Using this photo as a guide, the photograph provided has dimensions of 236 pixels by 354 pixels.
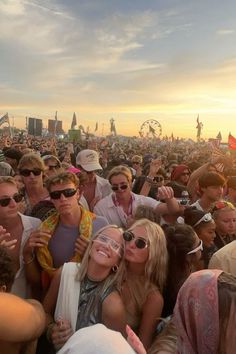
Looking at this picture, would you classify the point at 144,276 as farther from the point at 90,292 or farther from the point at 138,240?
the point at 90,292

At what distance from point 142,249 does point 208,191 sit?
215cm

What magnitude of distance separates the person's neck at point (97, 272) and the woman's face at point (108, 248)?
0.03m

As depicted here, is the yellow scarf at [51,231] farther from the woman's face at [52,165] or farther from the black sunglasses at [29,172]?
the woman's face at [52,165]

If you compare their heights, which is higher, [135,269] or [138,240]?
[138,240]

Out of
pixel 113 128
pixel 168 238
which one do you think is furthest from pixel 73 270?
pixel 113 128

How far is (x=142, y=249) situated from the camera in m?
2.65

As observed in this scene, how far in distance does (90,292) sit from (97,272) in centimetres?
14

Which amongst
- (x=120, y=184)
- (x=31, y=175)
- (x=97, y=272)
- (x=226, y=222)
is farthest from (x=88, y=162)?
(x=97, y=272)

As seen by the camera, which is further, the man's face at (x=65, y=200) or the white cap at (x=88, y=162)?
the white cap at (x=88, y=162)

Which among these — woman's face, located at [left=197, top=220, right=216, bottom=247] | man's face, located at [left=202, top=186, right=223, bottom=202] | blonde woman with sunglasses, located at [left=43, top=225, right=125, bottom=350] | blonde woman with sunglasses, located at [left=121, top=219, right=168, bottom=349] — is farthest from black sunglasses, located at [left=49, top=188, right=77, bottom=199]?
man's face, located at [left=202, top=186, right=223, bottom=202]

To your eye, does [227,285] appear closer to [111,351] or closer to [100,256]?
[111,351]

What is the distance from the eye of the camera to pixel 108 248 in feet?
8.59

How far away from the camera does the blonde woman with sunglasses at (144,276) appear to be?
2541 mm

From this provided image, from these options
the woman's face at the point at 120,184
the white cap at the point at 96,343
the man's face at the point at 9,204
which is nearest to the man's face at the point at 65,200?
the man's face at the point at 9,204
